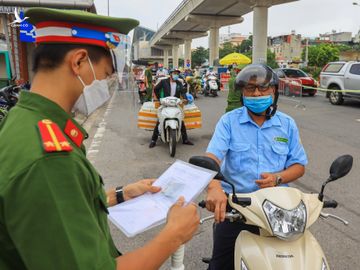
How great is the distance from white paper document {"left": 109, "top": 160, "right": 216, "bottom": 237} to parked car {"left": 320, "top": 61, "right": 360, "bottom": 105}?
1384 centimetres

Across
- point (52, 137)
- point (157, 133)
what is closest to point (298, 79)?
point (157, 133)

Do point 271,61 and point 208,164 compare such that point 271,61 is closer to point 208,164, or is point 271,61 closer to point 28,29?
point 28,29

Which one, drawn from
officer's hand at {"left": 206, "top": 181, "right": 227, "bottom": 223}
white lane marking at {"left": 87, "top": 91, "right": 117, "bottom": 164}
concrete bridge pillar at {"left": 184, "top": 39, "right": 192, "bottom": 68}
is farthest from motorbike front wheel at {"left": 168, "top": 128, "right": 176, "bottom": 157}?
concrete bridge pillar at {"left": 184, "top": 39, "right": 192, "bottom": 68}

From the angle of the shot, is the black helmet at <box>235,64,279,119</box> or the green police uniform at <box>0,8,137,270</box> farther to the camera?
the black helmet at <box>235,64,279,119</box>

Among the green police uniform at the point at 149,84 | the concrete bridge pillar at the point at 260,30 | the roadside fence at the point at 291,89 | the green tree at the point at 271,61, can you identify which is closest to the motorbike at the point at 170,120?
the green police uniform at the point at 149,84

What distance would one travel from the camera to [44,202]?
922mm

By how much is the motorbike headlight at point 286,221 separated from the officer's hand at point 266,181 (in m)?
0.37

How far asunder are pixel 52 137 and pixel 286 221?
1.14m

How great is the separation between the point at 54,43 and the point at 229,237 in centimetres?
157

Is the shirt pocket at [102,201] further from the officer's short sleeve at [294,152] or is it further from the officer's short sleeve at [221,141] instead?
the officer's short sleeve at [294,152]

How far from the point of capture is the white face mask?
1329 mm

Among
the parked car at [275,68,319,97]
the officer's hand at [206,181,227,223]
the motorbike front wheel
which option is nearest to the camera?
the officer's hand at [206,181,227,223]

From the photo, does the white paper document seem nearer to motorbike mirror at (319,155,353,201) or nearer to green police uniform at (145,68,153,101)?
motorbike mirror at (319,155,353,201)

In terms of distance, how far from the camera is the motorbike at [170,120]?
23.3 feet
